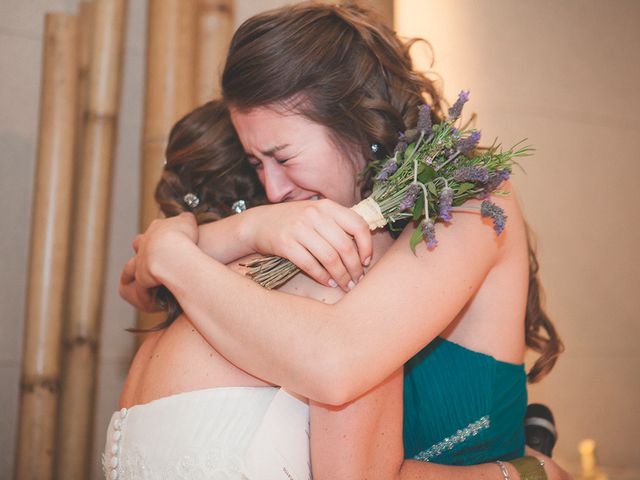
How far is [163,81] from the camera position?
255 centimetres

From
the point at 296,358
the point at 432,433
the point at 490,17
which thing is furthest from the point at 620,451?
the point at 296,358

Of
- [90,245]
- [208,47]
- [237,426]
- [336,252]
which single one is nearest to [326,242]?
[336,252]

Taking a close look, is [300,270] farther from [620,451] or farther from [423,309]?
[620,451]

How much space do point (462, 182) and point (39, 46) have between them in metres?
2.03

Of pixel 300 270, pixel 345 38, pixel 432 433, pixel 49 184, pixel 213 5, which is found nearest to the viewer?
pixel 300 270

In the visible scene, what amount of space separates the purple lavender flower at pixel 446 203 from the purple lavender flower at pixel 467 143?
0.11 meters

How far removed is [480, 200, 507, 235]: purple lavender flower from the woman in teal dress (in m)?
0.08

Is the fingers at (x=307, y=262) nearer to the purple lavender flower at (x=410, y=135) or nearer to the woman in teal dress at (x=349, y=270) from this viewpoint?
the woman in teal dress at (x=349, y=270)

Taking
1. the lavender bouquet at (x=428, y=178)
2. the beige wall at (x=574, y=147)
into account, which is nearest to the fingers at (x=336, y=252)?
the lavender bouquet at (x=428, y=178)

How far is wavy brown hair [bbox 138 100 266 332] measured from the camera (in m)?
2.02

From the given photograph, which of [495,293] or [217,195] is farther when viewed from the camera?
[217,195]

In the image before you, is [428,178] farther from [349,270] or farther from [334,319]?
[334,319]

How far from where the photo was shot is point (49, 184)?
8.09 feet

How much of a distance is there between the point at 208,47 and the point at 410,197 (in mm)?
1648
